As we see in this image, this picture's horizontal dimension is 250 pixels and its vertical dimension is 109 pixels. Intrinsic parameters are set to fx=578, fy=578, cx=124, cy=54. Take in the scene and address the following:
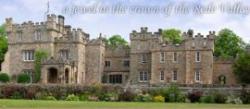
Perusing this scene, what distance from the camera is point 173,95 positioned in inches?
1752

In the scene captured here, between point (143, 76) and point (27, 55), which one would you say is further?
point (27, 55)

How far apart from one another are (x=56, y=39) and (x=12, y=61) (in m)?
6.16

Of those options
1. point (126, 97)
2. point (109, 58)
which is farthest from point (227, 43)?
point (126, 97)

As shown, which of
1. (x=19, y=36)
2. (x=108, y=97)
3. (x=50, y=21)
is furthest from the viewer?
(x=19, y=36)

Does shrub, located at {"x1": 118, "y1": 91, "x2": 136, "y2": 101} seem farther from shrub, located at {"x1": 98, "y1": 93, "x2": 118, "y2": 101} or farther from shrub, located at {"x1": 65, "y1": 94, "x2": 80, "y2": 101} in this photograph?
shrub, located at {"x1": 65, "y1": 94, "x2": 80, "y2": 101}

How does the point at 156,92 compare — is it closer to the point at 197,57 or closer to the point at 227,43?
the point at 197,57

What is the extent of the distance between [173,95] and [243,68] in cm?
1949

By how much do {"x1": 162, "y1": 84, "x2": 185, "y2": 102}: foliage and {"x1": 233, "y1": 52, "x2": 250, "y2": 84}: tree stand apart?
18.3m

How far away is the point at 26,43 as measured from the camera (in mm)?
70375

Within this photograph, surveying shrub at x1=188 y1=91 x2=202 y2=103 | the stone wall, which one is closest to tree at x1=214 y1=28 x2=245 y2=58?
the stone wall

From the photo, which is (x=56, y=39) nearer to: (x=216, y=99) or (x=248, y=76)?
(x=248, y=76)

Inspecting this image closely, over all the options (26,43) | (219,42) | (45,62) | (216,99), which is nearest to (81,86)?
(216,99)

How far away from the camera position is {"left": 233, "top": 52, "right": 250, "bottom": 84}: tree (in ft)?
202

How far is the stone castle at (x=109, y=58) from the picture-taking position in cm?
6625
